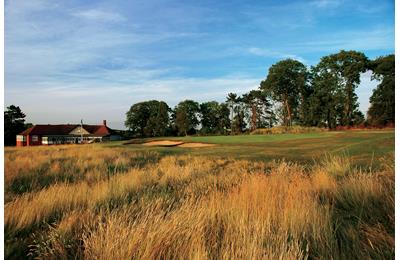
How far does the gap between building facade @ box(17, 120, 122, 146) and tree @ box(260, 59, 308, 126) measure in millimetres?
2526

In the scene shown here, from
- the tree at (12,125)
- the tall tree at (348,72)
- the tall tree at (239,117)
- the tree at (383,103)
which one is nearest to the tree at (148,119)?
the tall tree at (239,117)

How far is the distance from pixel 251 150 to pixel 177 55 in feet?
9.23

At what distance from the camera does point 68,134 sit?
6.50 m

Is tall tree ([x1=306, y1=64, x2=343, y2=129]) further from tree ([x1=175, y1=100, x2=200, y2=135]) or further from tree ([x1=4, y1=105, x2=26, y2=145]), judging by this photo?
tree ([x1=4, y1=105, x2=26, y2=145])

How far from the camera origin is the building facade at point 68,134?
5736mm

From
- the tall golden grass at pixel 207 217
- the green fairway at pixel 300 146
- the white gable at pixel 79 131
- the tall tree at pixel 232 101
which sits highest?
the tall tree at pixel 232 101

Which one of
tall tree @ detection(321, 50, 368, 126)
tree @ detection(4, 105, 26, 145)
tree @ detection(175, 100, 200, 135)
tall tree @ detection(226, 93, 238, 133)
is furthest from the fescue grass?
tall tree @ detection(226, 93, 238, 133)

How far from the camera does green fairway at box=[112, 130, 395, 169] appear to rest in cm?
500

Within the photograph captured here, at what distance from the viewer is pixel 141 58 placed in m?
4.67

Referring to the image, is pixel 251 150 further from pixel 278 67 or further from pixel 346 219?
pixel 346 219

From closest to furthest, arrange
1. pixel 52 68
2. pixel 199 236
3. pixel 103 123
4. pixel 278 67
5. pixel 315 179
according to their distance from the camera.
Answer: pixel 199 236 < pixel 315 179 < pixel 52 68 < pixel 278 67 < pixel 103 123

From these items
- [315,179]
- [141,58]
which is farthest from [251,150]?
[141,58]

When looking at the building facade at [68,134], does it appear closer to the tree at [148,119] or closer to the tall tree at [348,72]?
the tree at [148,119]

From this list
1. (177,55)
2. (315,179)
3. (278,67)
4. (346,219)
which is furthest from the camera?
(278,67)
